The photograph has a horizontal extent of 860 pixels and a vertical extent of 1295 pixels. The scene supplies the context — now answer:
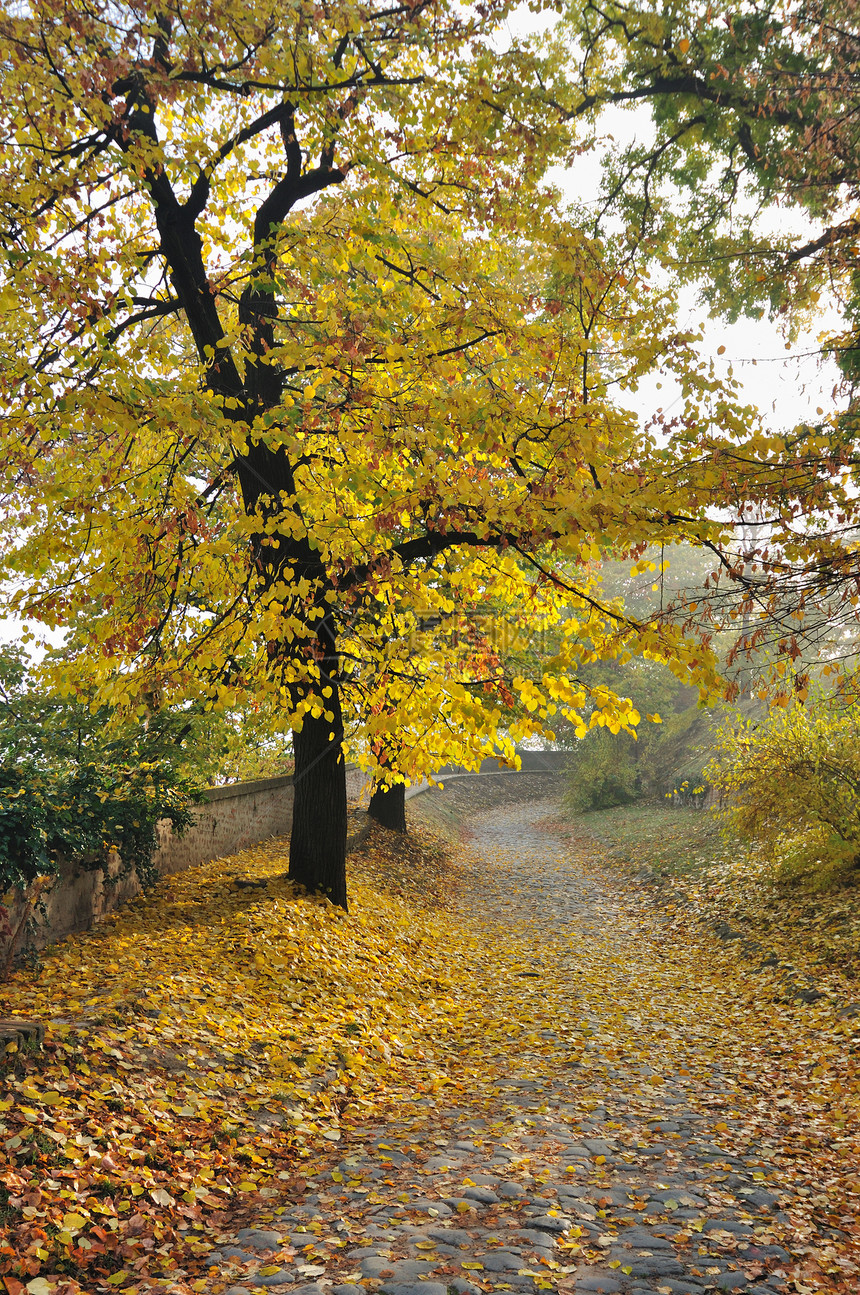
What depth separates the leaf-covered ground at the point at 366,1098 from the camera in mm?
3645

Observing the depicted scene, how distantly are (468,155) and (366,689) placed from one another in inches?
205

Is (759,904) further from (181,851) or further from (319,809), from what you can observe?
(181,851)

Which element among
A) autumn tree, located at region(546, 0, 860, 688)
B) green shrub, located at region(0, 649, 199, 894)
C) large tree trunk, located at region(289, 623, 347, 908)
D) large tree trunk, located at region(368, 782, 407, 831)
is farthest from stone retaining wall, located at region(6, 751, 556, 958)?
autumn tree, located at region(546, 0, 860, 688)

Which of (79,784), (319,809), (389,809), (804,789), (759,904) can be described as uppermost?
(79,784)

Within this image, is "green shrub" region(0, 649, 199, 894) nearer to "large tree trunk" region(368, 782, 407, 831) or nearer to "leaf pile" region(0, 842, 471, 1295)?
"leaf pile" region(0, 842, 471, 1295)

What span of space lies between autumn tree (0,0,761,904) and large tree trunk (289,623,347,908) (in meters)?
0.04

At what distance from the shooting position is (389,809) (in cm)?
Answer: 1603

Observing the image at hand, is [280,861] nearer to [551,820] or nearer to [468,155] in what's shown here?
[468,155]

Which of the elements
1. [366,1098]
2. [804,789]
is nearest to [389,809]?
[804,789]

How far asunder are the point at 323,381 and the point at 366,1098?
5.72 meters

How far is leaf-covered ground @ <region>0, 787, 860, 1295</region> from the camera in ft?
12.0

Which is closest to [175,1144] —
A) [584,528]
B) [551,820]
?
[584,528]

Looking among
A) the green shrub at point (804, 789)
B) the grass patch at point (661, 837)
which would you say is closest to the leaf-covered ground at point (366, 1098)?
the green shrub at point (804, 789)

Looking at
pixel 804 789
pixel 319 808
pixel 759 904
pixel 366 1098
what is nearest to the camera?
pixel 366 1098
